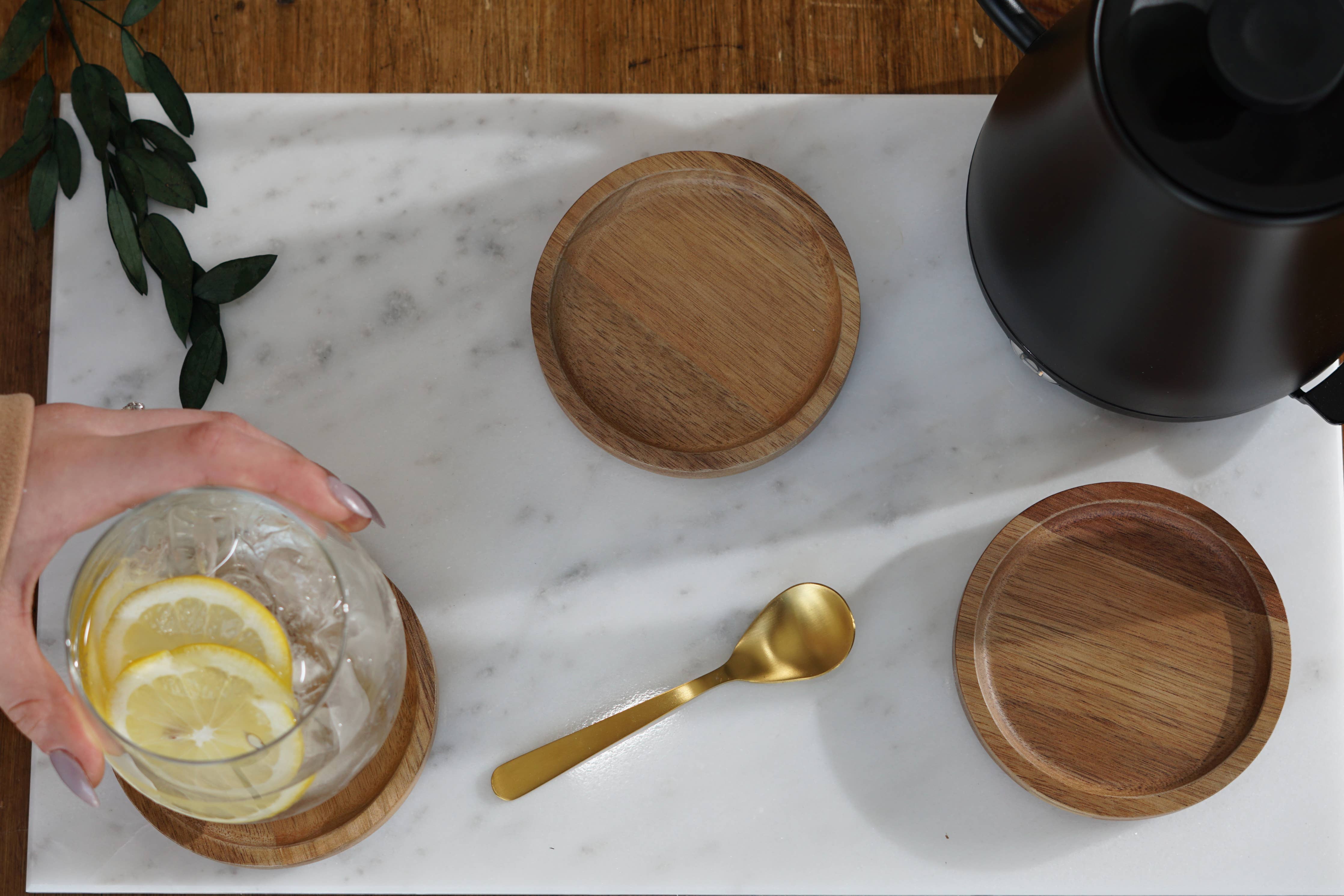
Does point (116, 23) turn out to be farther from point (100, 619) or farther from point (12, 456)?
point (100, 619)

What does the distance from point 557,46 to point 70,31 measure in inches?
15.8

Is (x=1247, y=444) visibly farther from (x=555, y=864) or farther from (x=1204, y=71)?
(x=555, y=864)

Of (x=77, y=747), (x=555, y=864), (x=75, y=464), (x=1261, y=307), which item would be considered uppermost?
(x=1261, y=307)

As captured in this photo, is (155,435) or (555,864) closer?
(155,435)

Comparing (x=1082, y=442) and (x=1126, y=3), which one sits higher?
(x=1126, y=3)

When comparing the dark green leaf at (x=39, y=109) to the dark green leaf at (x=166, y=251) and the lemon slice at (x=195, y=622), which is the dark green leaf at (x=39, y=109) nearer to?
the dark green leaf at (x=166, y=251)

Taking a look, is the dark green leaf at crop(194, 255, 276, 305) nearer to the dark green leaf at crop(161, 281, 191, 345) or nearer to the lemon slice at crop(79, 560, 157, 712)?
the dark green leaf at crop(161, 281, 191, 345)

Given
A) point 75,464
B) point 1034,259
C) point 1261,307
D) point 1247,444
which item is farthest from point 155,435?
point 1247,444

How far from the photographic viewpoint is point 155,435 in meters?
0.59

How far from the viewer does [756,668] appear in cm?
70

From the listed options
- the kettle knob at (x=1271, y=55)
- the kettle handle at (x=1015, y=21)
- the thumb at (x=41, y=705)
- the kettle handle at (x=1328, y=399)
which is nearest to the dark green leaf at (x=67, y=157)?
the thumb at (x=41, y=705)

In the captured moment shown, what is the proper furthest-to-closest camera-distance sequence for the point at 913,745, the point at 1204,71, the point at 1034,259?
the point at 913,745, the point at 1034,259, the point at 1204,71

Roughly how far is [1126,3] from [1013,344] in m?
0.26

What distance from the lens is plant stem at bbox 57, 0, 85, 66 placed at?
78 cm
